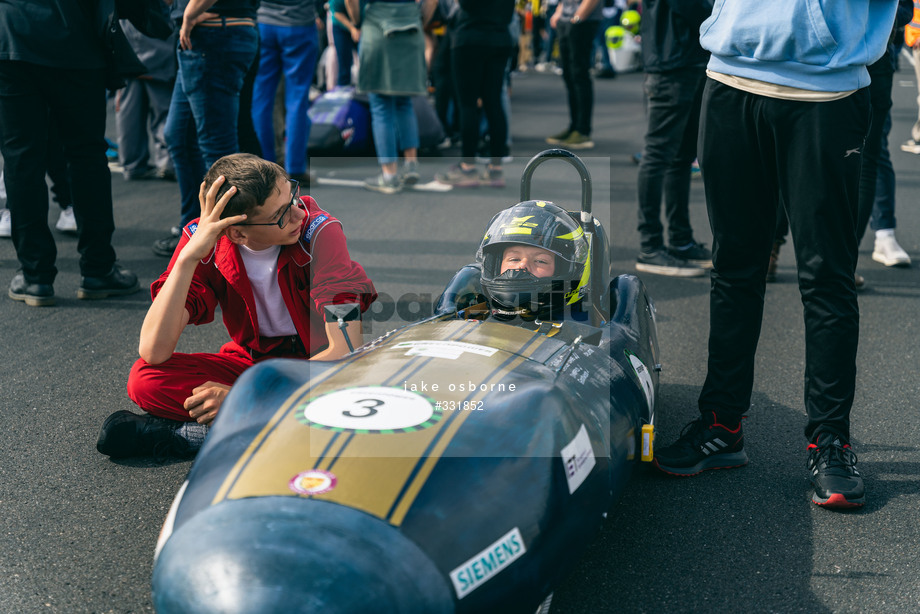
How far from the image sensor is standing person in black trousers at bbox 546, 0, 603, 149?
8.13 meters

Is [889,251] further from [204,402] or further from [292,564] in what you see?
[292,564]

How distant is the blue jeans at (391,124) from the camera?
6750 mm

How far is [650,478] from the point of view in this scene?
9.43ft

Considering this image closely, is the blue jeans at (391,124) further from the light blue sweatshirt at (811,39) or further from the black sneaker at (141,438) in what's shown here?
the light blue sweatshirt at (811,39)

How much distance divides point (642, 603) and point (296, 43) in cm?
502

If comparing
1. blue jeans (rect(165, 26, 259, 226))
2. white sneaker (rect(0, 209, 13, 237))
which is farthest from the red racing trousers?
white sneaker (rect(0, 209, 13, 237))

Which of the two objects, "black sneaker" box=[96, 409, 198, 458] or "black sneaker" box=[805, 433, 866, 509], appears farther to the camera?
"black sneaker" box=[96, 409, 198, 458]

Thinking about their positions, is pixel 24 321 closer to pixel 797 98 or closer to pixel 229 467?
pixel 229 467

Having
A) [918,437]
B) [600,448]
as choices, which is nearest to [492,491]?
[600,448]

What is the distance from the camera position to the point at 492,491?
67.9 inches

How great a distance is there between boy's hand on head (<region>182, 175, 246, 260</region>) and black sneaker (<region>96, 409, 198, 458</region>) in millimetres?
672

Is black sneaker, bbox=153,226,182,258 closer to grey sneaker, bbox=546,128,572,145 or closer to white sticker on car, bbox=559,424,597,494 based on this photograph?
white sticker on car, bbox=559,424,597,494

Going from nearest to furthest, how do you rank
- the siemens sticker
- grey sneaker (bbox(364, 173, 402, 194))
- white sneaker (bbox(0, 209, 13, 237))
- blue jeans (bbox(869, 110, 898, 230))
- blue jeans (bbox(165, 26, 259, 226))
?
the siemens sticker < blue jeans (bbox(165, 26, 259, 226)) < blue jeans (bbox(869, 110, 898, 230)) < white sneaker (bbox(0, 209, 13, 237)) < grey sneaker (bbox(364, 173, 402, 194))

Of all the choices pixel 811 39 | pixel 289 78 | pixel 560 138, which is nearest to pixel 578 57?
pixel 560 138
